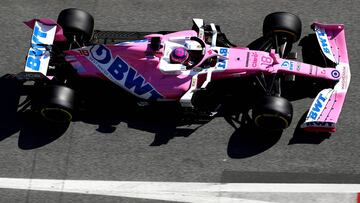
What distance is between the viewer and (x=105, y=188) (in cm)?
1238

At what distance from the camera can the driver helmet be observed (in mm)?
12266

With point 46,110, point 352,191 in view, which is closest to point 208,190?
point 352,191

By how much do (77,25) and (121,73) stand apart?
1423 mm

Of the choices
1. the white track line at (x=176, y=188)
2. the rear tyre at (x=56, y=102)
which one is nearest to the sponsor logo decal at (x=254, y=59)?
the white track line at (x=176, y=188)

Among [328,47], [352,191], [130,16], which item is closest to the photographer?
[352,191]

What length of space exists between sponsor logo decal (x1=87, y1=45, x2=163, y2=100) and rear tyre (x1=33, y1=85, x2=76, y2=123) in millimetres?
811

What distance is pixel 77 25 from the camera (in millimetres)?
13062

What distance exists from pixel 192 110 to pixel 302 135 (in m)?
2.31

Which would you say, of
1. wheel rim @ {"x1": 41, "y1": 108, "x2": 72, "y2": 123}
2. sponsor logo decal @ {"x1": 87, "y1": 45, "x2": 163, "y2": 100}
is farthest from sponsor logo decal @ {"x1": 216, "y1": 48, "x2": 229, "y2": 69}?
wheel rim @ {"x1": 41, "y1": 108, "x2": 72, "y2": 123}

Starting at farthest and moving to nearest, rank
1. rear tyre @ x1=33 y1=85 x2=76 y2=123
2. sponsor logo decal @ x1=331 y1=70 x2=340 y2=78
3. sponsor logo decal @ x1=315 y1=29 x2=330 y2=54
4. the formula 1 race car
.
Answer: sponsor logo decal @ x1=315 y1=29 x2=330 y2=54, sponsor logo decal @ x1=331 y1=70 x2=340 y2=78, the formula 1 race car, rear tyre @ x1=33 y1=85 x2=76 y2=123

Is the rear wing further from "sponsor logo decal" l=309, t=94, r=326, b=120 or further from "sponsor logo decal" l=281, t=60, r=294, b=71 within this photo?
"sponsor logo decal" l=281, t=60, r=294, b=71

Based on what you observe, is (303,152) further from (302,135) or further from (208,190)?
(208,190)

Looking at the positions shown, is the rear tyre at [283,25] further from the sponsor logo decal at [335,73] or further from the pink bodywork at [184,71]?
the sponsor logo decal at [335,73]

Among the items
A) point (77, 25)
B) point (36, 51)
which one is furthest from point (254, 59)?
point (36, 51)
